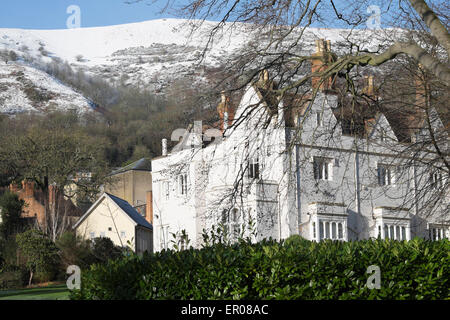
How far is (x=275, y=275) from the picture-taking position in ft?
29.5

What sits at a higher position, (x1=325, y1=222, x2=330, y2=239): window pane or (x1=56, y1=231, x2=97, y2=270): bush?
(x1=325, y1=222, x2=330, y2=239): window pane

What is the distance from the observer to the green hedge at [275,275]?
9078 millimetres

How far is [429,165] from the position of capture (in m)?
→ 17.9

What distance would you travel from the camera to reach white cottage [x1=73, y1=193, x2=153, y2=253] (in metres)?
52.3

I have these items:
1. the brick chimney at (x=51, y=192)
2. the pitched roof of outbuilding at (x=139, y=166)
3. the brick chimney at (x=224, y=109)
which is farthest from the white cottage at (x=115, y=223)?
the brick chimney at (x=224, y=109)

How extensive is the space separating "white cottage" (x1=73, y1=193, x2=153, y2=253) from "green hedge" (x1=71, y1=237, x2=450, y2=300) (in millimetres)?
41662

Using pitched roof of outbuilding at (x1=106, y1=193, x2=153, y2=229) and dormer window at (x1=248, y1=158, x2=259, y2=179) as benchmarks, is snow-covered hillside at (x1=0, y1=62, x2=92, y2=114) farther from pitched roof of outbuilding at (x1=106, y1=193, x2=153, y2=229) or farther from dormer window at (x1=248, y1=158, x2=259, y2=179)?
dormer window at (x1=248, y1=158, x2=259, y2=179)

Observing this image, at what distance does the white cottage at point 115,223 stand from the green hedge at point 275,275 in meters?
41.7

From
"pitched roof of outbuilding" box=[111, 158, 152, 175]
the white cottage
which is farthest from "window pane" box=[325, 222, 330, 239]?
"pitched roof of outbuilding" box=[111, 158, 152, 175]

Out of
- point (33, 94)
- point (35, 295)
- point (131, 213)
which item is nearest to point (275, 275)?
point (35, 295)

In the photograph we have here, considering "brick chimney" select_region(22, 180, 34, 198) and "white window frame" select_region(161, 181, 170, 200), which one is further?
"brick chimney" select_region(22, 180, 34, 198)

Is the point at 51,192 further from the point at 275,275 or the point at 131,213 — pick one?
the point at 275,275
